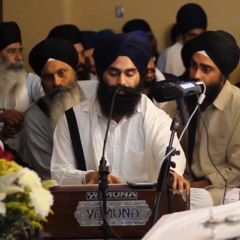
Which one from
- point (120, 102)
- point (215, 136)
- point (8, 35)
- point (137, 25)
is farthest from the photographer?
point (137, 25)

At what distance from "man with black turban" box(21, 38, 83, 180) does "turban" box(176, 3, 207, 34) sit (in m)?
2.26

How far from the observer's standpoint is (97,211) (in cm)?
380

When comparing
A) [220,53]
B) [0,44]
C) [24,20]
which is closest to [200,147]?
[220,53]

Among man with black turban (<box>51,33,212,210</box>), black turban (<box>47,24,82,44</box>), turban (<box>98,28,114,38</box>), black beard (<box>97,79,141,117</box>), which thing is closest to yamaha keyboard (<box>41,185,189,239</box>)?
man with black turban (<box>51,33,212,210</box>)

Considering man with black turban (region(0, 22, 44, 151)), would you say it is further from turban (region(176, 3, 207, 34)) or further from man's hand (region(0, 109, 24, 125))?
turban (region(176, 3, 207, 34))

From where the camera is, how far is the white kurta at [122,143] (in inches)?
187

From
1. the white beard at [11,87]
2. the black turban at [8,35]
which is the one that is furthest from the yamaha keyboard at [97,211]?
the black turban at [8,35]

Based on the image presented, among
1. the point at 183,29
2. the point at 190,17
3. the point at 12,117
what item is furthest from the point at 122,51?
the point at 183,29

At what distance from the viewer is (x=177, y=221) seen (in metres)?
2.82

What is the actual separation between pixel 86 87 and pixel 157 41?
269cm

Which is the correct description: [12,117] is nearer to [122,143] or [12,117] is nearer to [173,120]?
[122,143]

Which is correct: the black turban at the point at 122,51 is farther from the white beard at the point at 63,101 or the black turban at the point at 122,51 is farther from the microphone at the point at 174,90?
the microphone at the point at 174,90

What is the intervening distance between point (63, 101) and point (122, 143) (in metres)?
1.04

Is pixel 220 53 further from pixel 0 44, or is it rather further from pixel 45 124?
pixel 0 44
